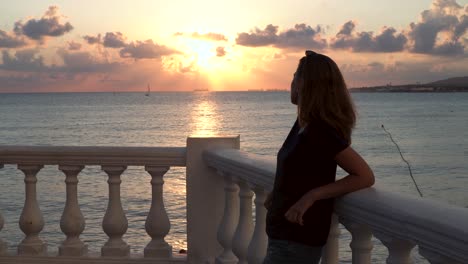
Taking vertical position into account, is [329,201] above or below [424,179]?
above

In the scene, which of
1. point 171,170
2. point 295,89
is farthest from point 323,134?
point 171,170

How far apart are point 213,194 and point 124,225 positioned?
63 cm

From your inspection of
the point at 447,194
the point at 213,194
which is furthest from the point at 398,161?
the point at 213,194

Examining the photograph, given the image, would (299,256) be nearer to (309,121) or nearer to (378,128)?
(309,121)

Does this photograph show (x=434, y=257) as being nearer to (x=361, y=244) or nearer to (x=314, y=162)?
(x=361, y=244)

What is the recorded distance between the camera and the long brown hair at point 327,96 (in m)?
2.41

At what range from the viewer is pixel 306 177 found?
249 centimetres

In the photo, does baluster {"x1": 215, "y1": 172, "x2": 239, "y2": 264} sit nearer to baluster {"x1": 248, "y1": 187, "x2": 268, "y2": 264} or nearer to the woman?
baluster {"x1": 248, "y1": 187, "x2": 268, "y2": 264}

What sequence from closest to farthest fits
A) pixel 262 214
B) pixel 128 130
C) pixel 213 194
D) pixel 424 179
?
1. pixel 262 214
2. pixel 213 194
3. pixel 424 179
4. pixel 128 130

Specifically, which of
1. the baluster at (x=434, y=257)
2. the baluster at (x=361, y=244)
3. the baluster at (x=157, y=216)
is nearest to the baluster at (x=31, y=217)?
the baluster at (x=157, y=216)

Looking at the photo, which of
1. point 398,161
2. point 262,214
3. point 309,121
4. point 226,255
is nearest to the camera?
point 309,121

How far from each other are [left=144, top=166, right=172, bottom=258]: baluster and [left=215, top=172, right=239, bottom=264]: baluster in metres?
0.59

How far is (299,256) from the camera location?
8.48ft

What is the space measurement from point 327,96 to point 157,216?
91.9 inches
